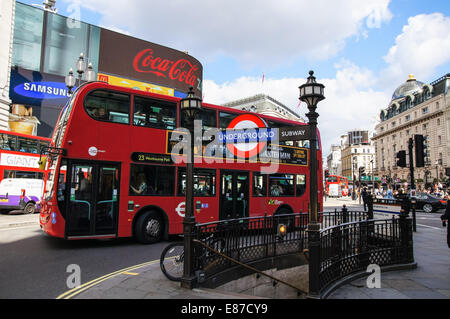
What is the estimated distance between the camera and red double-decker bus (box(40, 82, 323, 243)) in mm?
8344

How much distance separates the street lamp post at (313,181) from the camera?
4.81 meters

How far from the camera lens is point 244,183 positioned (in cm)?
1133

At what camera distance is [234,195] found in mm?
11109

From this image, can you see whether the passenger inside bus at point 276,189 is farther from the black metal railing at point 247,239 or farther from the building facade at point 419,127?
the building facade at point 419,127

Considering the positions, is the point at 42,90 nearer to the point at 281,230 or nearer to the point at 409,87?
the point at 281,230

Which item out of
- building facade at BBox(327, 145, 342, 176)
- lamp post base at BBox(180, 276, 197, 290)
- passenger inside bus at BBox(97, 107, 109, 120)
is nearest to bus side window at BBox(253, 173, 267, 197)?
passenger inside bus at BBox(97, 107, 109, 120)

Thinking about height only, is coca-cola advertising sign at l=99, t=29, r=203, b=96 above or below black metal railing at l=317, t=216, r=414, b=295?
above

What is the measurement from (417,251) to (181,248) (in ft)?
23.4

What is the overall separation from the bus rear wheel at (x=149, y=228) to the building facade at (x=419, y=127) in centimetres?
5394

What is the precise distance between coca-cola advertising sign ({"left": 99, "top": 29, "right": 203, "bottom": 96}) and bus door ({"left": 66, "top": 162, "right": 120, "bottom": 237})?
22.4 meters

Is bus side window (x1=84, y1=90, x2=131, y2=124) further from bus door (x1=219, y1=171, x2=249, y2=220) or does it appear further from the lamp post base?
the lamp post base

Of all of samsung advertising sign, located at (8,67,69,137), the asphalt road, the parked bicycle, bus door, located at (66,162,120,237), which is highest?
samsung advertising sign, located at (8,67,69,137)
